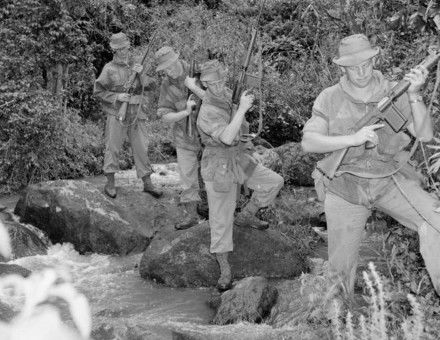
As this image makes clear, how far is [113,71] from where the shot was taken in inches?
337

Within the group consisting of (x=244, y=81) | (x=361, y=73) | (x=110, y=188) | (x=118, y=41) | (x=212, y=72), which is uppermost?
(x=361, y=73)

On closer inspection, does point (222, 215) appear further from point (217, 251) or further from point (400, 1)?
point (400, 1)

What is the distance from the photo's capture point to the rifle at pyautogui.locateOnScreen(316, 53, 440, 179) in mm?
4141

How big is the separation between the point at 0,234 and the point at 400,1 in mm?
5462

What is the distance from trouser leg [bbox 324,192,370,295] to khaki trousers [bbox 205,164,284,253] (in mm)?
1801

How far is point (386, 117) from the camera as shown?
4324mm

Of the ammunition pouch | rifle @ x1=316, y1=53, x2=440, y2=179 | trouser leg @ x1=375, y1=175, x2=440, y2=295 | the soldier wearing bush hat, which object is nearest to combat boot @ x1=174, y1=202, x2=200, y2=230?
the ammunition pouch

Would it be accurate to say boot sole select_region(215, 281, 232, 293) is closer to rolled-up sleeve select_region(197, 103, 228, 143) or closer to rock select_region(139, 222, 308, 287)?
rock select_region(139, 222, 308, 287)

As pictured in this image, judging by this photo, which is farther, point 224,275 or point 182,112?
point 182,112

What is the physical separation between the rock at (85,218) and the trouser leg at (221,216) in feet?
7.82

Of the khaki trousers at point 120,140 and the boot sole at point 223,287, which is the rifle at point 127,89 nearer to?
the khaki trousers at point 120,140

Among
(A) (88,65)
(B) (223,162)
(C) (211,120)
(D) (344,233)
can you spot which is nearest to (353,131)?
(D) (344,233)

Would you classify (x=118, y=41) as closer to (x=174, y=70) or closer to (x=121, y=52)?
(x=121, y=52)

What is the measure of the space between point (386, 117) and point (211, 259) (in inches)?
135
